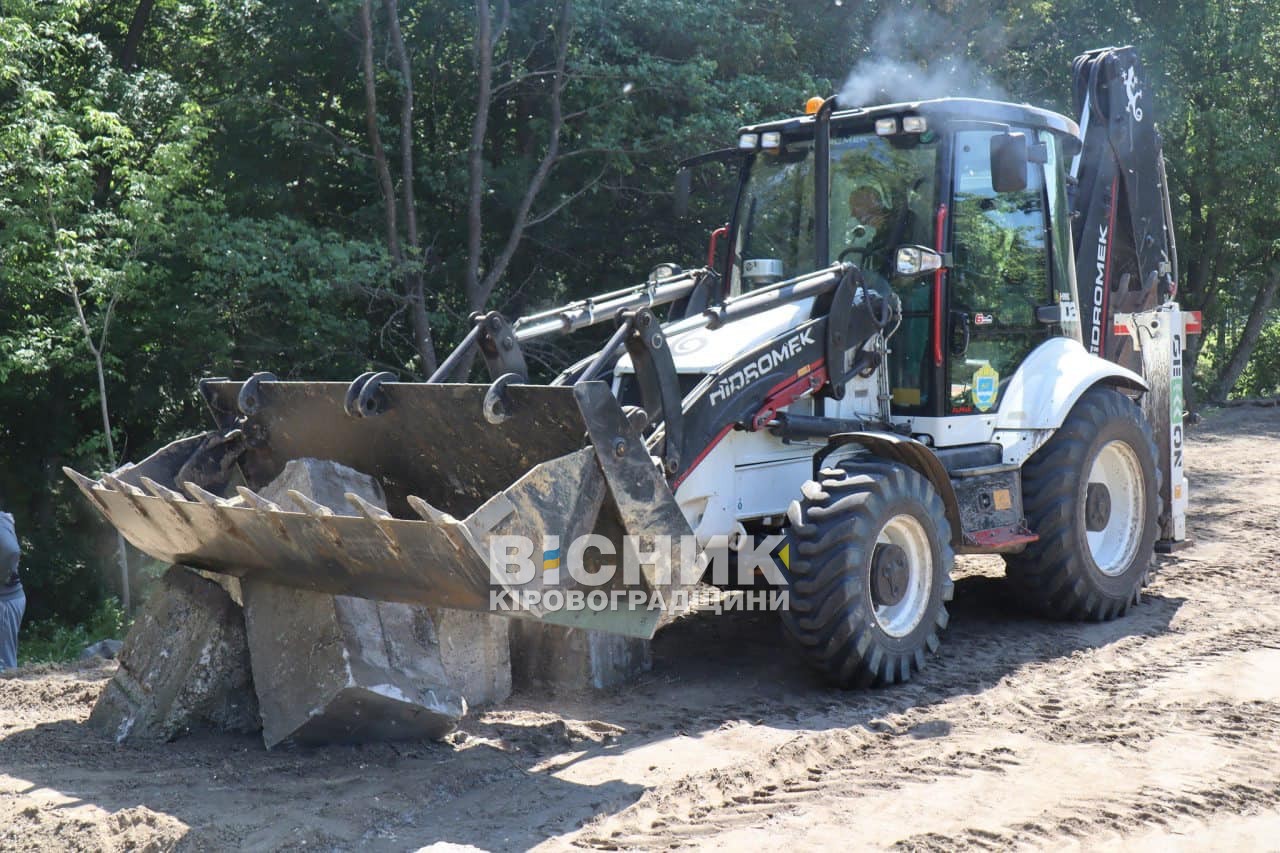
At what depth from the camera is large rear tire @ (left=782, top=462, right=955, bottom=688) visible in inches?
232

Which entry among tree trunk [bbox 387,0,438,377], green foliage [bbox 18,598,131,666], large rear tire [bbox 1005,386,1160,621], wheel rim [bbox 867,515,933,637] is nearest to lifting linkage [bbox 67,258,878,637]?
wheel rim [bbox 867,515,933,637]

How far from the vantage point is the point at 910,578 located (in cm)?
645

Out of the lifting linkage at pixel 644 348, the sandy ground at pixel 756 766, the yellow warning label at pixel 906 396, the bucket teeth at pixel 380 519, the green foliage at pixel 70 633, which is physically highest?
the lifting linkage at pixel 644 348

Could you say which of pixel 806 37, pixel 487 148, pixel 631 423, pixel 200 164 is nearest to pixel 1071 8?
pixel 806 37

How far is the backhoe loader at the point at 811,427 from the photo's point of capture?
16.9 ft

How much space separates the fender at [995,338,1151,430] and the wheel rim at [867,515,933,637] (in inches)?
48.7

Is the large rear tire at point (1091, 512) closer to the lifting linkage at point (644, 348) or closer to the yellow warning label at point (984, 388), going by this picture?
the yellow warning label at point (984, 388)

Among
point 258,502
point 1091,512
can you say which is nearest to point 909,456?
point 1091,512

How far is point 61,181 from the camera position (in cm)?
1227

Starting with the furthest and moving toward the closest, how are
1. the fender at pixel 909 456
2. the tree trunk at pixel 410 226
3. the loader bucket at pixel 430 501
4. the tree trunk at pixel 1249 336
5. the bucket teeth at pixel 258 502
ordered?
the tree trunk at pixel 1249 336 < the tree trunk at pixel 410 226 < the fender at pixel 909 456 < the bucket teeth at pixel 258 502 < the loader bucket at pixel 430 501

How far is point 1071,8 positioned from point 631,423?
1771 centimetres

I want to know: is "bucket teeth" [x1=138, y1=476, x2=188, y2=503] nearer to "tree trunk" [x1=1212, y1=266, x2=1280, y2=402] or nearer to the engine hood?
the engine hood

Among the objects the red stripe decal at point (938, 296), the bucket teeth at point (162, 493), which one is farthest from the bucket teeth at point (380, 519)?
the red stripe decal at point (938, 296)

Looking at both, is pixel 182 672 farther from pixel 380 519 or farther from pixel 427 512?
pixel 427 512
